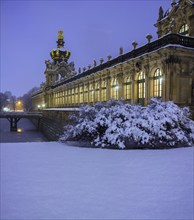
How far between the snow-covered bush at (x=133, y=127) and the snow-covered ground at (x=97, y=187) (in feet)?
7.44

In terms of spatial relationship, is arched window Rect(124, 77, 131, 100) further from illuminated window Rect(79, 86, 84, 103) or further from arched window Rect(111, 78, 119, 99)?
illuminated window Rect(79, 86, 84, 103)

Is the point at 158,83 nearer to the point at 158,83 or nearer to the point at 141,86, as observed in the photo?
the point at 158,83

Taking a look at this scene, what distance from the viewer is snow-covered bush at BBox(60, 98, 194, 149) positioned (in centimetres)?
1085

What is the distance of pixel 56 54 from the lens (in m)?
74.8

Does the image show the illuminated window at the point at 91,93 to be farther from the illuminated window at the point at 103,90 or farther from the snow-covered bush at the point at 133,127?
the snow-covered bush at the point at 133,127

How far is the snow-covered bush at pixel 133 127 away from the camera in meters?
10.8

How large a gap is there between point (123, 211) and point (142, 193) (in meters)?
0.92

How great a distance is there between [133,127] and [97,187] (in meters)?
5.91

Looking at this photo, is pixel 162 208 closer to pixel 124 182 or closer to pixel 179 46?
pixel 124 182

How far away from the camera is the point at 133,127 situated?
1103 centimetres

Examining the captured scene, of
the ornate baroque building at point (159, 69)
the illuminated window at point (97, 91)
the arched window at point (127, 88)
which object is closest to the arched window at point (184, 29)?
the ornate baroque building at point (159, 69)

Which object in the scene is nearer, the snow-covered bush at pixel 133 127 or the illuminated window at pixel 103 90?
the snow-covered bush at pixel 133 127

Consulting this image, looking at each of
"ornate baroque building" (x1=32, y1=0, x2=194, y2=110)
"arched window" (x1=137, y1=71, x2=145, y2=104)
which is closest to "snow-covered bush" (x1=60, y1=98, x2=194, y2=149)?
"ornate baroque building" (x1=32, y1=0, x2=194, y2=110)

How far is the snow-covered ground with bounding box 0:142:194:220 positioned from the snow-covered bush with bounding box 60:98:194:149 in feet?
7.44
